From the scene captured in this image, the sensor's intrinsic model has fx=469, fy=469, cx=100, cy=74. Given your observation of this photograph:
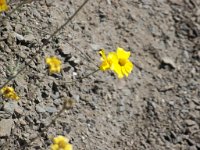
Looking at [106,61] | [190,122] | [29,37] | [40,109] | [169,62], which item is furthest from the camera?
[169,62]

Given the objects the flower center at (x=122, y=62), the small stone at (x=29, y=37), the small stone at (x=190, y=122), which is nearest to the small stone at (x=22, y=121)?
the small stone at (x=29, y=37)

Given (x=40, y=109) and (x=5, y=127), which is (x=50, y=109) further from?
(x=5, y=127)

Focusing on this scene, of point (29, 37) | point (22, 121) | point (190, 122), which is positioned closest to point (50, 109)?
point (22, 121)

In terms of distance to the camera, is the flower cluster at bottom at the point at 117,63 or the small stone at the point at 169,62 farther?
the small stone at the point at 169,62

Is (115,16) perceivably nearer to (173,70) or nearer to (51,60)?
(173,70)

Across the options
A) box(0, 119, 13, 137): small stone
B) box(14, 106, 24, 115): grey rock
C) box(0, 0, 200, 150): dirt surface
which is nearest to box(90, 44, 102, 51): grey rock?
box(0, 0, 200, 150): dirt surface

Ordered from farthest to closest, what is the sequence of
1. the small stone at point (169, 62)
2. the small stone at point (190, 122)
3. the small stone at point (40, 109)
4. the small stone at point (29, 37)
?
1. the small stone at point (169, 62)
2. the small stone at point (190, 122)
3. the small stone at point (29, 37)
4. the small stone at point (40, 109)

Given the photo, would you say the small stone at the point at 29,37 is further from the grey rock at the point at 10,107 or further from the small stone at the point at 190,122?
the small stone at the point at 190,122
